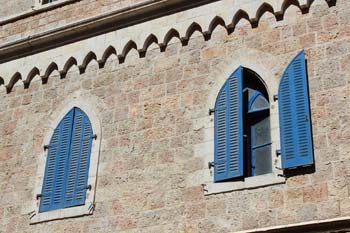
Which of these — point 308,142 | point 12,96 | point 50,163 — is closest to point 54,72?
point 12,96

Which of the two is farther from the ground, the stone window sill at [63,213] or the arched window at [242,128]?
the arched window at [242,128]

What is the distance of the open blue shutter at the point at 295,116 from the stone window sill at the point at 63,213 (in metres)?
2.61

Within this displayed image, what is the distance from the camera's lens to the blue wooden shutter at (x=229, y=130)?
8655 mm

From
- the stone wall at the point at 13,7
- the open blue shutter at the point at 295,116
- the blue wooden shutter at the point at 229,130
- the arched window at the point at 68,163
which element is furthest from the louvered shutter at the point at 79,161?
the stone wall at the point at 13,7

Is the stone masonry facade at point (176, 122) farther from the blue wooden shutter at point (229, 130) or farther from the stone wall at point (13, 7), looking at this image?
the stone wall at point (13, 7)

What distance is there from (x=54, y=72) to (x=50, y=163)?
1.60 m

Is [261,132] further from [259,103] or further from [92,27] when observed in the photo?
[92,27]

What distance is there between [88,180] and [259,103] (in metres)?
2.47

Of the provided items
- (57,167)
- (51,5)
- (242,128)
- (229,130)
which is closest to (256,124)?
(242,128)

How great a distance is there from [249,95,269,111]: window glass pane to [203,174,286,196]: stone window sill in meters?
1.11

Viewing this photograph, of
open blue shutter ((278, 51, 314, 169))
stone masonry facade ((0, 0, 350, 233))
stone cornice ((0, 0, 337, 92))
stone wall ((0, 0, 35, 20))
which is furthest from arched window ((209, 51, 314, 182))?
stone wall ((0, 0, 35, 20))

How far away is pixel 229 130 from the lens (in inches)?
353

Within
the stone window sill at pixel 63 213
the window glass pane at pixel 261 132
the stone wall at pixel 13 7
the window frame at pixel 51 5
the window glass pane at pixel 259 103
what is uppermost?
the stone wall at pixel 13 7

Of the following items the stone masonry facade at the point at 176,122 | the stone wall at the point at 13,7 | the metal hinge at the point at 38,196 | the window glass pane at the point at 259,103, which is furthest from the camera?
the stone wall at the point at 13,7
